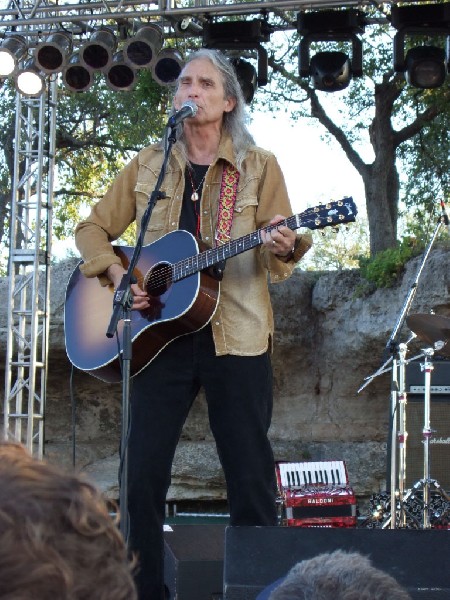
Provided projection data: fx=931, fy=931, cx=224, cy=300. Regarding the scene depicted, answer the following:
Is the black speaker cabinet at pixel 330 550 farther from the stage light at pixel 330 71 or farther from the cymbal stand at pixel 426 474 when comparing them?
the stage light at pixel 330 71

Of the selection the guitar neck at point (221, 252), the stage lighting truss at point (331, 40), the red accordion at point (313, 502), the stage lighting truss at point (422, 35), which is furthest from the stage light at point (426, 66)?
the guitar neck at point (221, 252)

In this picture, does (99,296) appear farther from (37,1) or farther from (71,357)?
(37,1)

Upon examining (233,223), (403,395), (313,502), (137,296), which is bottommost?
(313,502)

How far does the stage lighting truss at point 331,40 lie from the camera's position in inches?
275

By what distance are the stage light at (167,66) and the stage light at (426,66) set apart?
70.2 inches

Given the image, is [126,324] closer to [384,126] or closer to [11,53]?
[11,53]

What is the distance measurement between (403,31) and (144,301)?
4.09m

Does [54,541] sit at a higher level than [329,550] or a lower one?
higher

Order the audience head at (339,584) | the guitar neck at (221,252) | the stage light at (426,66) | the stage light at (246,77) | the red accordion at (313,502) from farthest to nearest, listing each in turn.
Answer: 1. the stage light at (246,77)
2. the stage light at (426,66)
3. the red accordion at (313,502)
4. the guitar neck at (221,252)
5. the audience head at (339,584)

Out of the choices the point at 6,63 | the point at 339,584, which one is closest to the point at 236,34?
the point at 6,63

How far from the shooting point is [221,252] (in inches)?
145

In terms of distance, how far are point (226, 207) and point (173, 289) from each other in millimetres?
407

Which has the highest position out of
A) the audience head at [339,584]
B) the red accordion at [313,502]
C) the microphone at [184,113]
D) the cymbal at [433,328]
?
the microphone at [184,113]

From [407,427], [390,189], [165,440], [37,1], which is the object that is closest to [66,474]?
[165,440]
